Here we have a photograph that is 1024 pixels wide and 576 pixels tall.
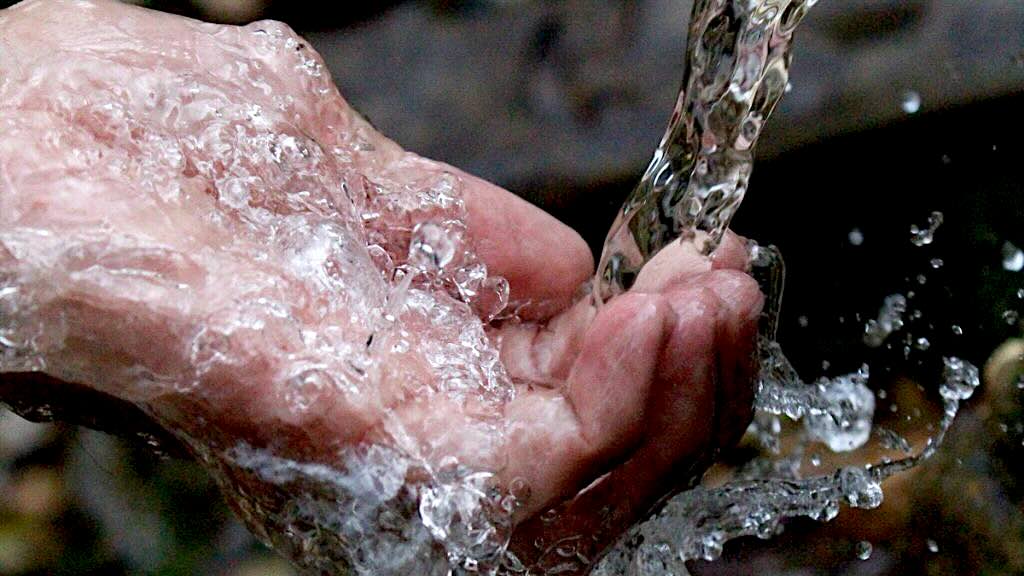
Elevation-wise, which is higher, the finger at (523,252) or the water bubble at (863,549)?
the finger at (523,252)

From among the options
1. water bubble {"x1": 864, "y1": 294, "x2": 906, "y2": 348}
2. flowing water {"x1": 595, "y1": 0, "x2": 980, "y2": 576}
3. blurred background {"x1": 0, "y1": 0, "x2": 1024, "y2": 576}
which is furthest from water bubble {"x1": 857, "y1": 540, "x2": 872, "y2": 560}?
water bubble {"x1": 864, "y1": 294, "x2": 906, "y2": 348}

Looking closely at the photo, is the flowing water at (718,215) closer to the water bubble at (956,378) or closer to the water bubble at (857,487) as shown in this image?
the water bubble at (857,487)

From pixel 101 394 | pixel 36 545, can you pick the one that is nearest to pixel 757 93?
pixel 101 394

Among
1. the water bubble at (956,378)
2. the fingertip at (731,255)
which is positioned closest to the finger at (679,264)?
the fingertip at (731,255)

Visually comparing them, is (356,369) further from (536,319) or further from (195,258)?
(536,319)

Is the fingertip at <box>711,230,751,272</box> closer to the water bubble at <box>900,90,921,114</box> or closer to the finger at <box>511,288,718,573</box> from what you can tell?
the finger at <box>511,288,718,573</box>

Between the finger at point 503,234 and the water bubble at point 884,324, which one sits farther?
the water bubble at point 884,324
